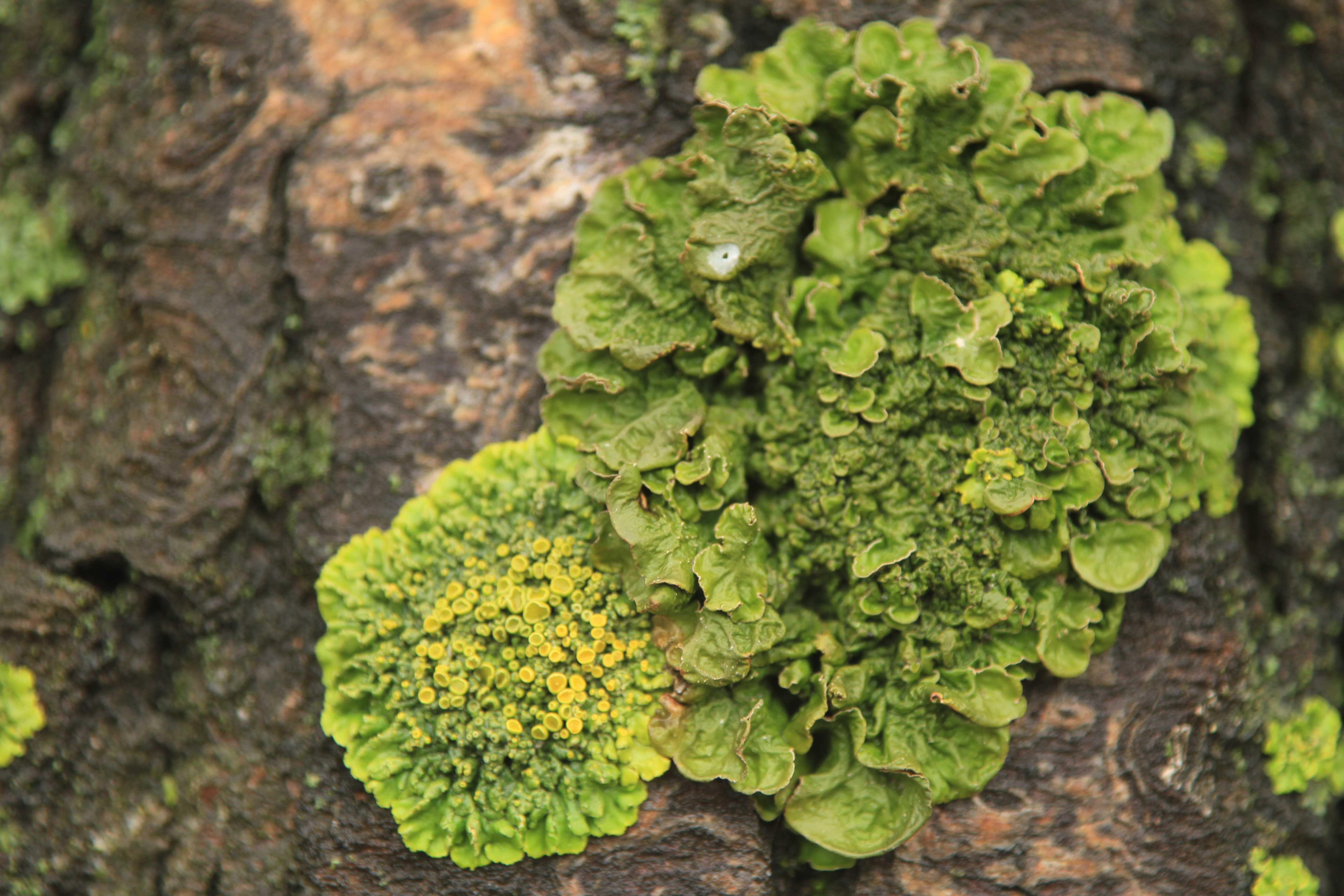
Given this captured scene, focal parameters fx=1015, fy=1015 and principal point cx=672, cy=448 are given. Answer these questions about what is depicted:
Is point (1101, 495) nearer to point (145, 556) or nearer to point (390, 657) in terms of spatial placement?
point (390, 657)

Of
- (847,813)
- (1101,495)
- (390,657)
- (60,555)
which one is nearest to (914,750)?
(847,813)

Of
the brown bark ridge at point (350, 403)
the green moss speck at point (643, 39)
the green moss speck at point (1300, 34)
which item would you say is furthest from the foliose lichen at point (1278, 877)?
the green moss speck at point (643, 39)

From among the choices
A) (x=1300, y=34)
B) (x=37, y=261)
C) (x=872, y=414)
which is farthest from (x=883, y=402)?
(x=37, y=261)

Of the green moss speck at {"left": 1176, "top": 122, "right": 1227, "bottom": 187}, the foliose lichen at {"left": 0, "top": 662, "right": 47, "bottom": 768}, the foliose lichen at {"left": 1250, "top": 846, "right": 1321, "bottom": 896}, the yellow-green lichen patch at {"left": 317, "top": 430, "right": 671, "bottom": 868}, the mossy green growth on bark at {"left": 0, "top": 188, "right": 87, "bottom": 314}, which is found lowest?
the foliose lichen at {"left": 1250, "top": 846, "right": 1321, "bottom": 896}

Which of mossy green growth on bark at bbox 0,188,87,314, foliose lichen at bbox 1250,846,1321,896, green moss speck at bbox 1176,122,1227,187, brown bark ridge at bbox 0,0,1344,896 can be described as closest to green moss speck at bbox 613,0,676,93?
brown bark ridge at bbox 0,0,1344,896

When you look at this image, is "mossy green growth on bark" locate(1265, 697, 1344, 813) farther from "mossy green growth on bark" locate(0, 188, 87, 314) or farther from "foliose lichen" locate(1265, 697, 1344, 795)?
"mossy green growth on bark" locate(0, 188, 87, 314)

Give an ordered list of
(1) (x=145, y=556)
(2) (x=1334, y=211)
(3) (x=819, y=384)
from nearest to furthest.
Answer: (3) (x=819, y=384) → (1) (x=145, y=556) → (2) (x=1334, y=211)

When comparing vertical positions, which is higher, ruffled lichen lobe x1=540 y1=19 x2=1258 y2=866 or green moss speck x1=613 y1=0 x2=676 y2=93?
green moss speck x1=613 y1=0 x2=676 y2=93
